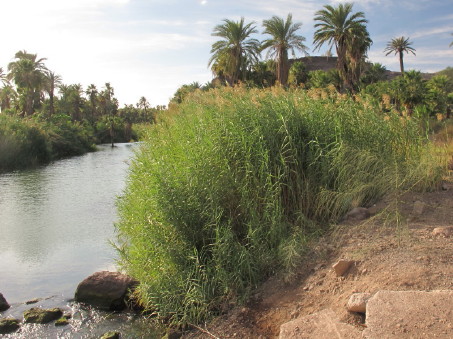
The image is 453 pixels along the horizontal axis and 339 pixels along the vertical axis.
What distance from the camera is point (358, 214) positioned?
18.8 ft

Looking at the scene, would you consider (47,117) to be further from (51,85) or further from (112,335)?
(112,335)

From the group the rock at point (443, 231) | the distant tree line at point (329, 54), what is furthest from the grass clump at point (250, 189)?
the distant tree line at point (329, 54)

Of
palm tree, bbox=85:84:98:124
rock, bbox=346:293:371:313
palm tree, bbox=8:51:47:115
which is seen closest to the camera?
rock, bbox=346:293:371:313

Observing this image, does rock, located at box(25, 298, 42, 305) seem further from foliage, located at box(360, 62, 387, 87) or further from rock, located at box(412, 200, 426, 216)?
foliage, located at box(360, 62, 387, 87)

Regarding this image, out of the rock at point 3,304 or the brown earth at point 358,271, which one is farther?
the rock at point 3,304

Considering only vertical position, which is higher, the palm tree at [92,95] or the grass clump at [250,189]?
the palm tree at [92,95]

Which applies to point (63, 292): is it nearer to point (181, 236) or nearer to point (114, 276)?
point (114, 276)

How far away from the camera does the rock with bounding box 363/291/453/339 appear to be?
3.28 meters

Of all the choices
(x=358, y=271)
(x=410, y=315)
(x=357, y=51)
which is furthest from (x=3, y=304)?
(x=357, y=51)

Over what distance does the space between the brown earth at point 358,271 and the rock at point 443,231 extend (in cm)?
1

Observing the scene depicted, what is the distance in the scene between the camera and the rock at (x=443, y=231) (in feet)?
15.7

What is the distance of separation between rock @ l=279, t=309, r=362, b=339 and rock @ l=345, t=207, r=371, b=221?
189cm

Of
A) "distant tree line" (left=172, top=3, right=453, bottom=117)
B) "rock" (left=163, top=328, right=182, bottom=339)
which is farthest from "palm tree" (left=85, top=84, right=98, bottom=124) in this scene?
"rock" (left=163, top=328, right=182, bottom=339)

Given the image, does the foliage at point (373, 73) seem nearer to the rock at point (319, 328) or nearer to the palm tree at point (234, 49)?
the palm tree at point (234, 49)
